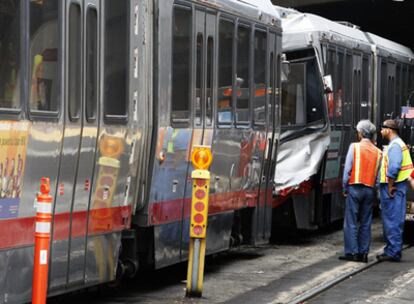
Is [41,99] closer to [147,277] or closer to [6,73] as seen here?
[6,73]

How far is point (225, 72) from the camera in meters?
11.4

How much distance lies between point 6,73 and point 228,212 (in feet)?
16.9

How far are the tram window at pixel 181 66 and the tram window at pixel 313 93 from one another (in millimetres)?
5799

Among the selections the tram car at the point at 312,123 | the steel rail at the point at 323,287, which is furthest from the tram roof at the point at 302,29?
the steel rail at the point at 323,287

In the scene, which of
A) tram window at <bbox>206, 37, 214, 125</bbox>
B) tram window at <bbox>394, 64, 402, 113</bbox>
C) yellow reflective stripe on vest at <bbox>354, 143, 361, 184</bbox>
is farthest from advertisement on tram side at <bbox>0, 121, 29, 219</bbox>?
tram window at <bbox>394, 64, 402, 113</bbox>

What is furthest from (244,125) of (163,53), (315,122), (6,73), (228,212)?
(6,73)

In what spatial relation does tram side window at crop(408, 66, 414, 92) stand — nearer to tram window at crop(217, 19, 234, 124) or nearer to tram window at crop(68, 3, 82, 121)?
tram window at crop(217, 19, 234, 124)

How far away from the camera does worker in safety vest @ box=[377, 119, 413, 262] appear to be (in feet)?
43.5

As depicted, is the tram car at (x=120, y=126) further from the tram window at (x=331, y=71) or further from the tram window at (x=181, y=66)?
the tram window at (x=331, y=71)

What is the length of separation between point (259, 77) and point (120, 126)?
4.27m

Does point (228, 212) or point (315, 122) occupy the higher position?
point (315, 122)

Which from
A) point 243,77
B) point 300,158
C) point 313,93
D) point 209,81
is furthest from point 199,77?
point 313,93

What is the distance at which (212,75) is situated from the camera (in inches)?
432

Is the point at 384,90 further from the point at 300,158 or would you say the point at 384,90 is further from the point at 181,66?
the point at 181,66
